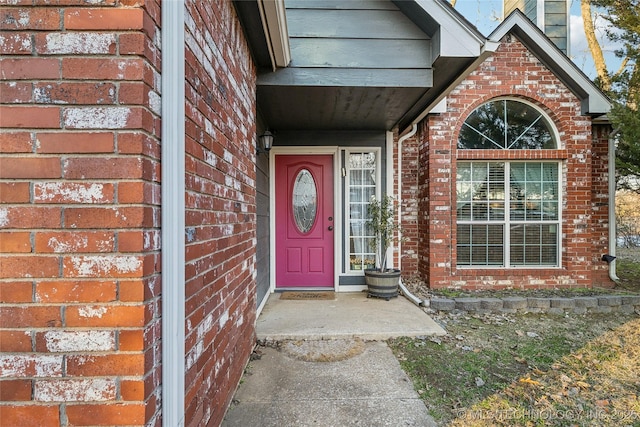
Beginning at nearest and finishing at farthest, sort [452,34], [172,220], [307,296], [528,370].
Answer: [172,220] → [528,370] → [452,34] → [307,296]

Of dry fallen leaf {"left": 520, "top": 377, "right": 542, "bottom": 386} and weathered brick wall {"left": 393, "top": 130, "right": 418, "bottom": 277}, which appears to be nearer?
dry fallen leaf {"left": 520, "top": 377, "right": 542, "bottom": 386}

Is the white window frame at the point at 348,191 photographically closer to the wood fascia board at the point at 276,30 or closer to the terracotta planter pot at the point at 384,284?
the terracotta planter pot at the point at 384,284

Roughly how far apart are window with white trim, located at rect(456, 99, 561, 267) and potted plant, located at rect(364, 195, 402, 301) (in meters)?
1.11

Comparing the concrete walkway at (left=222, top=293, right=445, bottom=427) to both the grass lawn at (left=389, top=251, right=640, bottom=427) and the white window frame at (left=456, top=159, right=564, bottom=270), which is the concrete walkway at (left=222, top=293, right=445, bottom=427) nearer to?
the grass lawn at (left=389, top=251, right=640, bottom=427)

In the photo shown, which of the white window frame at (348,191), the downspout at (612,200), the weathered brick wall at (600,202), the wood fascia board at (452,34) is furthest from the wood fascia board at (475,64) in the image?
the downspout at (612,200)

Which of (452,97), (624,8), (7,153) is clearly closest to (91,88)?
(7,153)

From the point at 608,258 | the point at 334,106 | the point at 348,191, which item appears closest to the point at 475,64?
the point at 334,106

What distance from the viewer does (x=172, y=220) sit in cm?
117

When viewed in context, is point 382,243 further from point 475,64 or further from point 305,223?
point 475,64

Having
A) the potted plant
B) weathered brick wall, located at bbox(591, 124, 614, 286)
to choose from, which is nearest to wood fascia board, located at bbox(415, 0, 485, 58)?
the potted plant

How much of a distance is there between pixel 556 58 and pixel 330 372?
5.30m

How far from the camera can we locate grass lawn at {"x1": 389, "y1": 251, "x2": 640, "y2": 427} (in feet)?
7.07

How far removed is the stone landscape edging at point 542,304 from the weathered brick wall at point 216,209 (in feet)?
9.19

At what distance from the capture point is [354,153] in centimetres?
505
